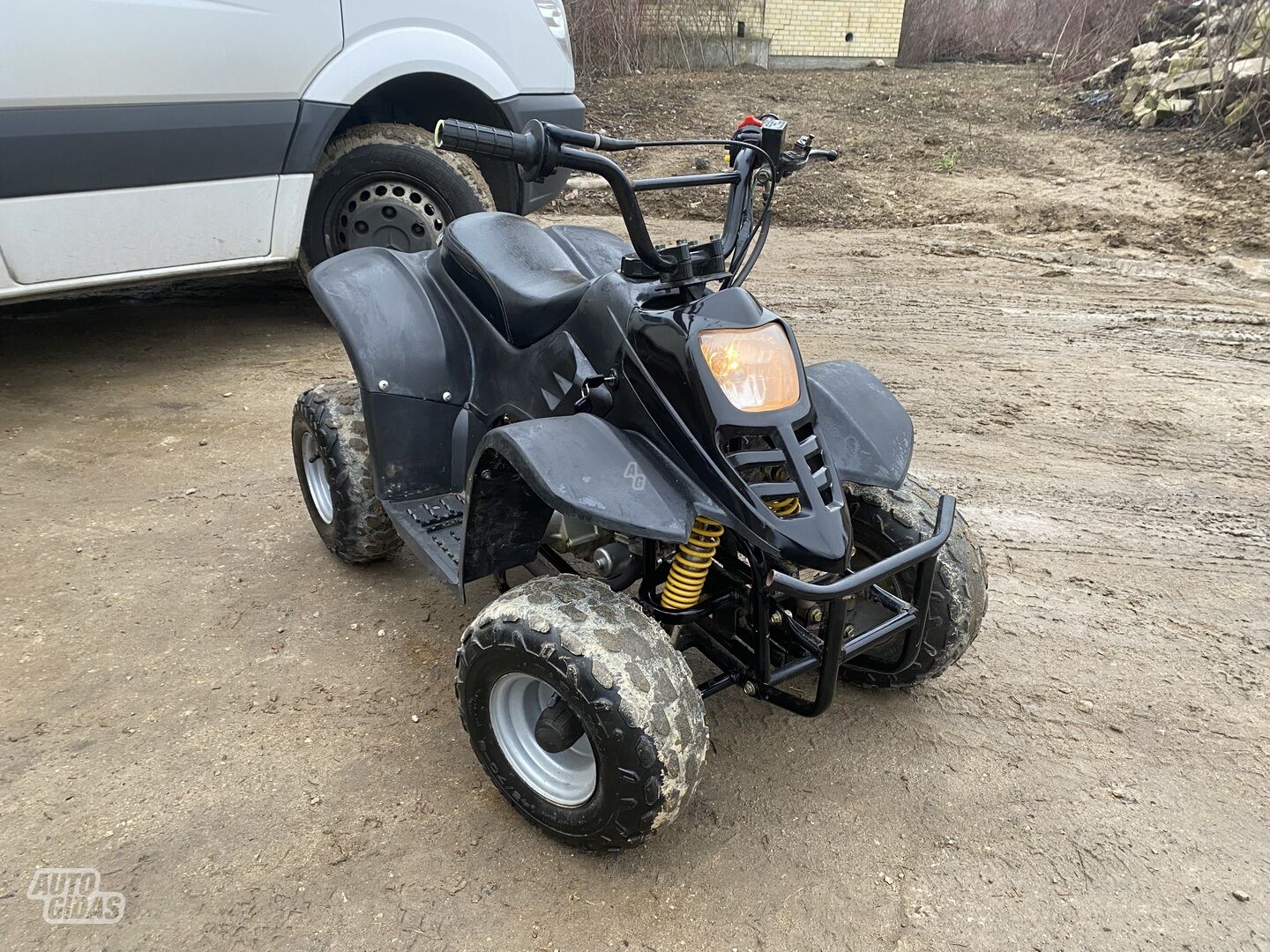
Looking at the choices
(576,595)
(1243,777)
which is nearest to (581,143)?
(576,595)

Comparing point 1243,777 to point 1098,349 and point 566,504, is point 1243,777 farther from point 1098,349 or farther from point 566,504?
point 1098,349

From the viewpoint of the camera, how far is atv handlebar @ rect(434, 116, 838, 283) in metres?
1.98

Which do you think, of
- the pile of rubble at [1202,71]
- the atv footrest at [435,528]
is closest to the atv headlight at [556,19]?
the atv footrest at [435,528]

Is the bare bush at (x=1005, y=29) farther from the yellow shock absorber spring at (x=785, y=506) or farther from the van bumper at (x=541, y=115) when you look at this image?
the yellow shock absorber spring at (x=785, y=506)

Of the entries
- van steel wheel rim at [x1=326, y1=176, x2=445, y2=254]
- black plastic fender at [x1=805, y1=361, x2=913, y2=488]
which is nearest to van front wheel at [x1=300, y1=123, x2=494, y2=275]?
van steel wheel rim at [x1=326, y1=176, x2=445, y2=254]

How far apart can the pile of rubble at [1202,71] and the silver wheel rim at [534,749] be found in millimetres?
11508

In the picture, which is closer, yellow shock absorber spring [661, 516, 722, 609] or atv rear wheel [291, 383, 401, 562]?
yellow shock absorber spring [661, 516, 722, 609]

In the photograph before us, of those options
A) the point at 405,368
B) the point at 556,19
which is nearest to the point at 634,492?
the point at 405,368

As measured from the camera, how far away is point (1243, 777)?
2588 mm

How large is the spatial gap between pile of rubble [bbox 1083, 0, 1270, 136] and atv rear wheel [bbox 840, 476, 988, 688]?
10.5 metres

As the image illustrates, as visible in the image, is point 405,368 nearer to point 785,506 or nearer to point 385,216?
point 785,506

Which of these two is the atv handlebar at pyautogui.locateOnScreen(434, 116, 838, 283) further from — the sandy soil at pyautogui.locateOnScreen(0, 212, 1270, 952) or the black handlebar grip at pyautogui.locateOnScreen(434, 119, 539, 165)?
the sandy soil at pyautogui.locateOnScreen(0, 212, 1270, 952)

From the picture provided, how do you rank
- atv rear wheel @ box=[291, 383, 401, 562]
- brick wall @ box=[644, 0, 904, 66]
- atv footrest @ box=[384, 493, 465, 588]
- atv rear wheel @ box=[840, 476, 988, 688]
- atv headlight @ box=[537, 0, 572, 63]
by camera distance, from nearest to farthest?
atv rear wheel @ box=[840, 476, 988, 688] < atv footrest @ box=[384, 493, 465, 588] < atv rear wheel @ box=[291, 383, 401, 562] < atv headlight @ box=[537, 0, 572, 63] < brick wall @ box=[644, 0, 904, 66]

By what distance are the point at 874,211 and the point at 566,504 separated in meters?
8.22
